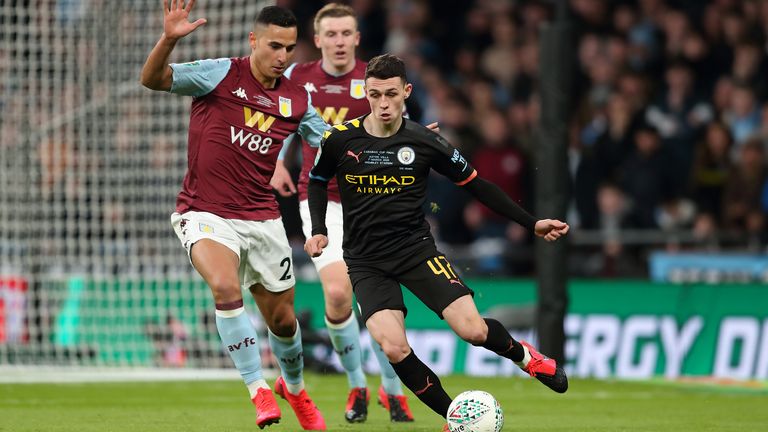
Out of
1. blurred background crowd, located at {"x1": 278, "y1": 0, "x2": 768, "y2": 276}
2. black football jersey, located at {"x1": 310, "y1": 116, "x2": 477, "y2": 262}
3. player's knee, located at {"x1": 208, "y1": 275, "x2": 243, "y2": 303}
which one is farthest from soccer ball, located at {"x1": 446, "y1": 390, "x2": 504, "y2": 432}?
blurred background crowd, located at {"x1": 278, "y1": 0, "x2": 768, "y2": 276}

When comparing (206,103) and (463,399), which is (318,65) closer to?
(206,103)

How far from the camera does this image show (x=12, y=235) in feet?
49.8

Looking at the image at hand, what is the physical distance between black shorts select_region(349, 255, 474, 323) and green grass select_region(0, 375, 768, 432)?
114 centimetres

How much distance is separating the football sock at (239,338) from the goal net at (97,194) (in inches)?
258

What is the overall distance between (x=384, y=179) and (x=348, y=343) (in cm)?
194

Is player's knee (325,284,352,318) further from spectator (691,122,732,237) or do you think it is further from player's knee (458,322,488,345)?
spectator (691,122,732,237)

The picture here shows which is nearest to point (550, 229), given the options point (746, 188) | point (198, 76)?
point (198, 76)

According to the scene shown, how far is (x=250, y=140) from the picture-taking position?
855 cm

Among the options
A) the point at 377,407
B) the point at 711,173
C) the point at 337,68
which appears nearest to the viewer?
the point at 337,68

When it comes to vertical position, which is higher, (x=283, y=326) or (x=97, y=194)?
(x=283, y=326)

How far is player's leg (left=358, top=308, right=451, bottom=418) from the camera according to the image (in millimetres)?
7605

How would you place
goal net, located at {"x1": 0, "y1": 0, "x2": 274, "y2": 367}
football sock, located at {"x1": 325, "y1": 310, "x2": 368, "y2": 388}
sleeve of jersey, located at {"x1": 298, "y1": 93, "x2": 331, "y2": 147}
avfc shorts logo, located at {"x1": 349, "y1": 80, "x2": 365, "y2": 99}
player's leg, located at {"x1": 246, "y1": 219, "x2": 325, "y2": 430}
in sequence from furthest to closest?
goal net, located at {"x1": 0, "y1": 0, "x2": 274, "y2": 367}
avfc shorts logo, located at {"x1": 349, "y1": 80, "x2": 365, "y2": 99}
football sock, located at {"x1": 325, "y1": 310, "x2": 368, "y2": 388}
sleeve of jersey, located at {"x1": 298, "y1": 93, "x2": 331, "y2": 147}
player's leg, located at {"x1": 246, "y1": 219, "x2": 325, "y2": 430}

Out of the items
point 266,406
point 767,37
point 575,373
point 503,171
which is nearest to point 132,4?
point 503,171

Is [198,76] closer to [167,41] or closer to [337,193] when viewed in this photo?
[167,41]
